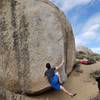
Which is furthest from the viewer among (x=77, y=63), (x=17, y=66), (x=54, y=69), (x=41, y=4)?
(x=77, y=63)

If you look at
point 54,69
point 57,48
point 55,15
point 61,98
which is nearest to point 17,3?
point 55,15

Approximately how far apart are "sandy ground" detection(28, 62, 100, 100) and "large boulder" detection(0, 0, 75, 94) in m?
0.70

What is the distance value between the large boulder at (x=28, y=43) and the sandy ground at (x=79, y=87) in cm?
70

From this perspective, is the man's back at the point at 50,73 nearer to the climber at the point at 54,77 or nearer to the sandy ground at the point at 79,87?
the climber at the point at 54,77

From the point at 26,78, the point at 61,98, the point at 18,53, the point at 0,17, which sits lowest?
A: the point at 61,98

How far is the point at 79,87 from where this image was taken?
58.3 feet

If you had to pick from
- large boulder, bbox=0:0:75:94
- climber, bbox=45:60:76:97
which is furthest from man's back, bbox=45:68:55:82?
large boulder, bbox=0:0:75:94

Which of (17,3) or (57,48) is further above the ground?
(17,3)

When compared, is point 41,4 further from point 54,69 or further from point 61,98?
point 61,98

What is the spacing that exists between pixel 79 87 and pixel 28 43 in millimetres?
3685

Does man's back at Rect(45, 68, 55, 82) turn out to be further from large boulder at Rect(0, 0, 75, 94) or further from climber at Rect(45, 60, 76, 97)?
large boulder at Rect(0, 0, 75, 94)

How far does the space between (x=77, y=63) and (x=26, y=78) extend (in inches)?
196

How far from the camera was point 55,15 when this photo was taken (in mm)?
17469

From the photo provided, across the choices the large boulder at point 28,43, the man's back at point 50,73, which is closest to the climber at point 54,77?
the man's back at point 50,73
